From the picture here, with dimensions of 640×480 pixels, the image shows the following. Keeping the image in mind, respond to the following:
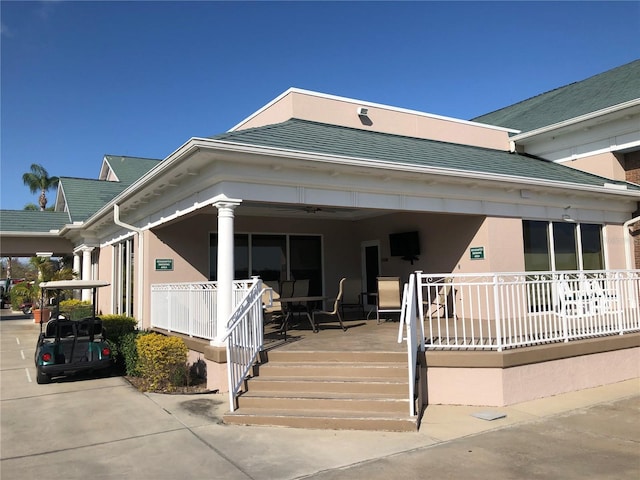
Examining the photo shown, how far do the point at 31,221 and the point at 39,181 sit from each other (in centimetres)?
4151

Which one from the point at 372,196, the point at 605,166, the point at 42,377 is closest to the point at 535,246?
the point at 605,166

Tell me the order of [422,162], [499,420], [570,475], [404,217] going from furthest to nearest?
[404,217] < [422,162] < [499,420] < [570,475]

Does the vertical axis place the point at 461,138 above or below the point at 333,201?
above

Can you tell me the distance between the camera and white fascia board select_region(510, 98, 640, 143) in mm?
11740

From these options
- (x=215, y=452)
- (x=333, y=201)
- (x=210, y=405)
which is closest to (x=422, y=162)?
(x=333, y=201)

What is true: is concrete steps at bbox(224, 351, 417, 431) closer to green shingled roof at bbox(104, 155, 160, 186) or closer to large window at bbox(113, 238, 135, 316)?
large window at bbox(113, 238, 135, 316)

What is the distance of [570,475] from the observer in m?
4.28

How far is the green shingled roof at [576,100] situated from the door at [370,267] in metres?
6.19

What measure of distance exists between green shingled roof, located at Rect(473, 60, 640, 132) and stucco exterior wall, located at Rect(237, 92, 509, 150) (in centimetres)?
189

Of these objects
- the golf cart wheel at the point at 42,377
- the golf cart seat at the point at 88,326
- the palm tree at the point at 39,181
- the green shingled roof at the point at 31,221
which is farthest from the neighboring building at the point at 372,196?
the palm tree at the point at 39,181

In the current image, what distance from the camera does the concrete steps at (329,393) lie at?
5.66 m

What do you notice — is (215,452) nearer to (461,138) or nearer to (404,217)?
(404,217)

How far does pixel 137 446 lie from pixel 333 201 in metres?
4.87

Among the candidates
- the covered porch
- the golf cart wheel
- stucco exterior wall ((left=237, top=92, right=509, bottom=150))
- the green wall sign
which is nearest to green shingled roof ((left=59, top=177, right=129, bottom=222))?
the green wall sign
